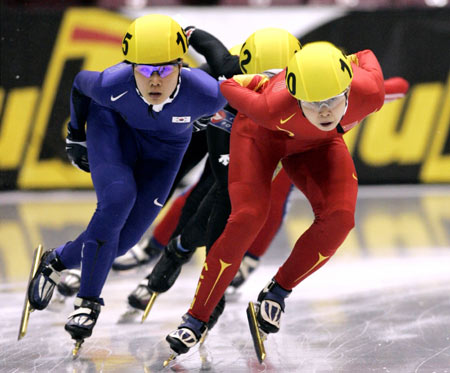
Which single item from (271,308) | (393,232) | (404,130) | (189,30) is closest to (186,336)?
(271,308)

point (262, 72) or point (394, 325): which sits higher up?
point (262, 72)

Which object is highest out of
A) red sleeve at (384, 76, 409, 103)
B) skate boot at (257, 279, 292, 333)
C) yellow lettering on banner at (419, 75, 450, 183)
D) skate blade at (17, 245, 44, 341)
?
red sleeve at (384, 76, 409, 103)

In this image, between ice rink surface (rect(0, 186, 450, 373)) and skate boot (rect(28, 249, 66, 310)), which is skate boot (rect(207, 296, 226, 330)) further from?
skate boot (rect(28, 249, 66, 310))

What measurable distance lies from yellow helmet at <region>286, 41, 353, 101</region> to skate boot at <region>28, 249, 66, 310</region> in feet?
5.51

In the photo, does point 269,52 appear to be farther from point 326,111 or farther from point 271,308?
point 271,308

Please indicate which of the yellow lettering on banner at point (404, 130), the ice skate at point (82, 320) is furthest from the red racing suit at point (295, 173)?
the yellow lettering on banner at point (404, 130)

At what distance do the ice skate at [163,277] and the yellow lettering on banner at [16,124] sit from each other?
437 cm

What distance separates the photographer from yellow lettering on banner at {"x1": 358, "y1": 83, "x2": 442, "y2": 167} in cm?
951

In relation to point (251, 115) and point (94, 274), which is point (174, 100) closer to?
point (251, 115)

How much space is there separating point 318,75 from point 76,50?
19.1 feet

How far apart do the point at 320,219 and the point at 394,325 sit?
3.39 ft

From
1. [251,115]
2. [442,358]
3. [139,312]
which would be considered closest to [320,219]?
[251,115]

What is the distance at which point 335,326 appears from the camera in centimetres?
495

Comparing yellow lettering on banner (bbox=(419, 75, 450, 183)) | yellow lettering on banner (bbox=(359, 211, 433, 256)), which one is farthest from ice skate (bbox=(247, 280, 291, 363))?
yellow lettering on banner (bbox=(419, 75, 450, 183))
